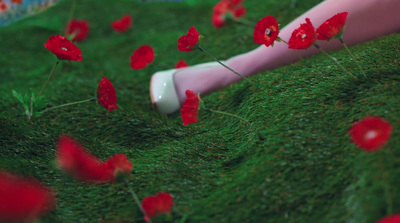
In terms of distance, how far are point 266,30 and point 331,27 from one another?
22 cm

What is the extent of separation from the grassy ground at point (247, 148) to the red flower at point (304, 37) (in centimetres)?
14

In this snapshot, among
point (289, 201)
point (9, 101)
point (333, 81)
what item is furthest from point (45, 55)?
point (289, 201)

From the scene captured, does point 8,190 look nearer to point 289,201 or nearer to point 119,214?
point 119,214

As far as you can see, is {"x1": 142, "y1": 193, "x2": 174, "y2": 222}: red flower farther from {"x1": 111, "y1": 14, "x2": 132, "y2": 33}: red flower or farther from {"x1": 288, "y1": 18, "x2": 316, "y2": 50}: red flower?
{"x1": 111, "y1": 14, "x2": 132, "y2": 33}: red flower

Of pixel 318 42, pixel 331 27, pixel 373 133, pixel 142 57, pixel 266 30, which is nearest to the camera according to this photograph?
pixel 373 133

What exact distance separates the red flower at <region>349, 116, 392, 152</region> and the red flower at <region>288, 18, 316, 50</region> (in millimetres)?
316

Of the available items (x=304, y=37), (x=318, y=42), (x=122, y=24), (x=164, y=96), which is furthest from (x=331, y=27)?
(x=122, y=24)

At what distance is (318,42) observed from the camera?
4.58ft

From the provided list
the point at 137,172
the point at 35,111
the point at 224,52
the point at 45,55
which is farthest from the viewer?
the point at 45,55

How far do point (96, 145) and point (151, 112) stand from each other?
318mm

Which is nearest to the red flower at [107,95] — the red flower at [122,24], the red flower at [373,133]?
the red flower at [373,133]

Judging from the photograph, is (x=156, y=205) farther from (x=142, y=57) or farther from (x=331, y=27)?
(x=142, y=57)

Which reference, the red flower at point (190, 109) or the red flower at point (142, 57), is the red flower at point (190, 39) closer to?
the red flower at point (190, 109)

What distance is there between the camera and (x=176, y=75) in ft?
5.16
